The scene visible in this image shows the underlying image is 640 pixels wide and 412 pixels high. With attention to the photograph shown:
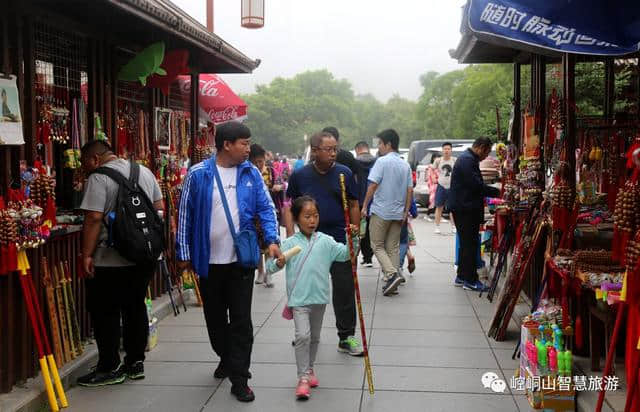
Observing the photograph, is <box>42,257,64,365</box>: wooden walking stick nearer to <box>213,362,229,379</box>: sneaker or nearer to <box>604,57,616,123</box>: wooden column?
<box>213,362,229,379</box>: sneaker

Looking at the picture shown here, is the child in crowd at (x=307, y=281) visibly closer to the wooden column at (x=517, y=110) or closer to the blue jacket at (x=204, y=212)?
the blue jacket at (x=204, y=212)

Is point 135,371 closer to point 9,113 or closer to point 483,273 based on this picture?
point 9,113

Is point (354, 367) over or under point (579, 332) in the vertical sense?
under

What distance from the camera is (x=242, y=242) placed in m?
5.50

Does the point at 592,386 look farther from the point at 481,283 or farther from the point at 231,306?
the point at 481,283

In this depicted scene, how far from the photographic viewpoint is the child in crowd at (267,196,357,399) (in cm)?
558

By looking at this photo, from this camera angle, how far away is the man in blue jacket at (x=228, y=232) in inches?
216

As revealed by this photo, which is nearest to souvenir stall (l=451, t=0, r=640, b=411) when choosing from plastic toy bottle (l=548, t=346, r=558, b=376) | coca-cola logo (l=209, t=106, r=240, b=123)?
plastic toy bottle (l=548, t=346, r=558, b=376)

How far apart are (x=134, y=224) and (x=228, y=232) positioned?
71cm

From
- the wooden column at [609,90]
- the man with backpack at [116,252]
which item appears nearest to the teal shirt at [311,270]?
the man with backpack at [116,252]

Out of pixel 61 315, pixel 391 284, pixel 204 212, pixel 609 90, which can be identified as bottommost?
pixel 391 284

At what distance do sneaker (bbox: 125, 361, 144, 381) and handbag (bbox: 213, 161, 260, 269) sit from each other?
1.27 metres

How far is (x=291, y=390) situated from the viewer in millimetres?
5734

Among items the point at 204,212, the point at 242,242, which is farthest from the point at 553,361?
the point at 204,212
